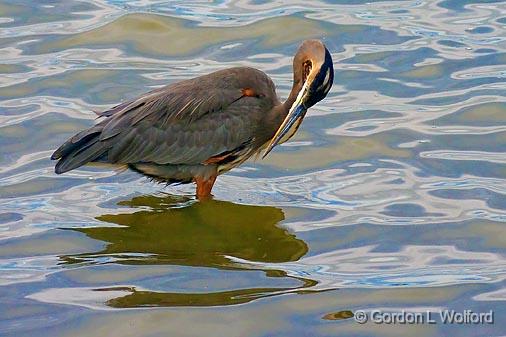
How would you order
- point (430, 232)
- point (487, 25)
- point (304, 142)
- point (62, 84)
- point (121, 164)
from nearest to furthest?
point (430, 232) < point (121, 164) < point (304, 142) < point (62, 84) < point (487, 25)

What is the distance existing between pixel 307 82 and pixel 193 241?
1.66 meters

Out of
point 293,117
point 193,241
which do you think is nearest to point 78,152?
point 193,241

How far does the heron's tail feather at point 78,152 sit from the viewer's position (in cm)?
985

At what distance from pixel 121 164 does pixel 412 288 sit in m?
3.07

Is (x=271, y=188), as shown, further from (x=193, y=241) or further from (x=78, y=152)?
(x=78, y=152)

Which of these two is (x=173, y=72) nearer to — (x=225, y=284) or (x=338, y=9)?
(x=338, y=9)

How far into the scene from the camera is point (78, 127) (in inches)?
452

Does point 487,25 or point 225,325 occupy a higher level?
point 487,25

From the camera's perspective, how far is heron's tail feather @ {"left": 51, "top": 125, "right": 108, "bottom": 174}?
9852mm

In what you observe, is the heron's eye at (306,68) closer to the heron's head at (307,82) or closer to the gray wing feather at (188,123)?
the heron's head at (307,82)

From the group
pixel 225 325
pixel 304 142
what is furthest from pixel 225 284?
pixel 304 142

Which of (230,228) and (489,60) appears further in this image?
(489,60)

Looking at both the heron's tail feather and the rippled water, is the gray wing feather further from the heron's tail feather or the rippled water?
the rippled water

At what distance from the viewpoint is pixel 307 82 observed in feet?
32.5
